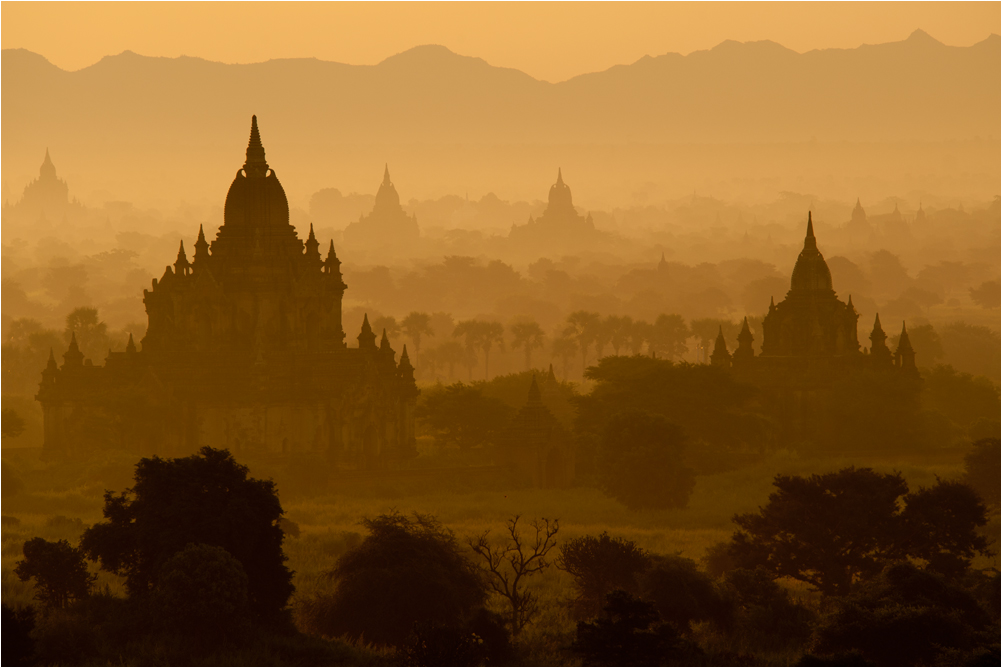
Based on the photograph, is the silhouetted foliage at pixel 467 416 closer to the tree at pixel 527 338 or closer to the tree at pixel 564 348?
the tree at pixel 564 348

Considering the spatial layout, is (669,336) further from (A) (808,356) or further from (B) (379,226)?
(B) (379,226)

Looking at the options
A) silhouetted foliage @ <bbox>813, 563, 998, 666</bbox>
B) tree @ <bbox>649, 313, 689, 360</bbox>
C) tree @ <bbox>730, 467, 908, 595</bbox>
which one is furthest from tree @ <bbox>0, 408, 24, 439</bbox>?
tree @ <bbox>649, 313, 689, 360</bbox>

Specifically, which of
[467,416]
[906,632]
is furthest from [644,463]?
[906,632]

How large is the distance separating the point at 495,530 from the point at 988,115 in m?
111

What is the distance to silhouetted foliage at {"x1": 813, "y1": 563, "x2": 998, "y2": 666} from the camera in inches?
1583

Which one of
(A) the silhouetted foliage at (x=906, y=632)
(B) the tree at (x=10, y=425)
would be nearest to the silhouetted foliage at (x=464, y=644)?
(A) the silhouetted foliage at (x=906, y=632)

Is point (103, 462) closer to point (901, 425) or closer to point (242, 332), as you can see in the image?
point (242, 332)

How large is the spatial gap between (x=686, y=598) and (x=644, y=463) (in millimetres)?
20912

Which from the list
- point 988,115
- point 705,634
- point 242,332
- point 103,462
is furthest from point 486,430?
point 988,115

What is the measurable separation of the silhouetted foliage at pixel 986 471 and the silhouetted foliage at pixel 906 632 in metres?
23.4

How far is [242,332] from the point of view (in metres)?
79.8

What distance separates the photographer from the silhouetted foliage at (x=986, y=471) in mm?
64688

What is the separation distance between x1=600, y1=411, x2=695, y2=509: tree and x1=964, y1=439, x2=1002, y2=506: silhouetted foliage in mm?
11965

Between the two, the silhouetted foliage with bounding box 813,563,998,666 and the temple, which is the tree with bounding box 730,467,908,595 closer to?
the silhouetted foliage with bounding box 813,563,998,666
